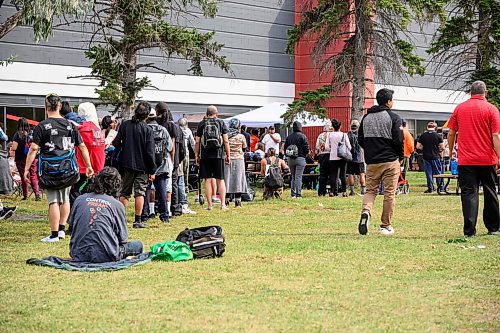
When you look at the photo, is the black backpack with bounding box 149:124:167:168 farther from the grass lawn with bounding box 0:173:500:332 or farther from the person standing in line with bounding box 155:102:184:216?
the grass lawn with bounding box 0:173:500:332

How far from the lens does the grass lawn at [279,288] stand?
6344 mm

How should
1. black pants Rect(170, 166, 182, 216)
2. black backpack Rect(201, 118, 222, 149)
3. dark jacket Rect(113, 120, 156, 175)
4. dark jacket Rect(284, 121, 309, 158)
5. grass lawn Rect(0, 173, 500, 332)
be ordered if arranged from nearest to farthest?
grass lawn Rect(0, 173, 500, 332) → dark jacket Rect(113, 120, 156, 175) → black pants Rect(170, 166, 182, 216) → black backpack Rect(201, 118, 222, 149) → dark jacket Rect(284, 121, 309, 158)

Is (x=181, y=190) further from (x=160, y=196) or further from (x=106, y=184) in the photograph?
(x=106, y=184)

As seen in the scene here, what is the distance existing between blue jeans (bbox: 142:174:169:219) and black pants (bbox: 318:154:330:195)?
8047 millimetres

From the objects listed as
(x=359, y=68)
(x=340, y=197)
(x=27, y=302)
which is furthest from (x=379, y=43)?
(x=27, y=302)

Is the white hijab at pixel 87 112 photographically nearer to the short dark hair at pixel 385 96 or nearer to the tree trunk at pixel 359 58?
the short dark hair at pixel 385 96

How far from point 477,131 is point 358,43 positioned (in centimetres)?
1547

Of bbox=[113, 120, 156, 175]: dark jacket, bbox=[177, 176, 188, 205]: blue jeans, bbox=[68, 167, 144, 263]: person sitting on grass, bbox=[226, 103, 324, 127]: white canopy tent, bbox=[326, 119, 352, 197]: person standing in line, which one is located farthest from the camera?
bbox=[226, 103, 324, 127]: white canopy tent

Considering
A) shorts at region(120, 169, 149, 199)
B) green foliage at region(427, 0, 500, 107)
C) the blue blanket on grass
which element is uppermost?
green foliage at region(427, 0, 500, 107)

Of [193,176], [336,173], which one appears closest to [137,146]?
[336,173]

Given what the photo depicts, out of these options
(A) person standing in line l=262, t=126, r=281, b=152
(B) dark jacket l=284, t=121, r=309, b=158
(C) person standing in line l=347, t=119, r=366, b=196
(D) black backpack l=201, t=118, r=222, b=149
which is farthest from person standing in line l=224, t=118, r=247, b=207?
(A) person standing in line l=262, t=126, r=281, b=152

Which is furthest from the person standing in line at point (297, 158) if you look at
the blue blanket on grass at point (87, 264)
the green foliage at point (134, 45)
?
the blue blanket on grass at point (87, 264)

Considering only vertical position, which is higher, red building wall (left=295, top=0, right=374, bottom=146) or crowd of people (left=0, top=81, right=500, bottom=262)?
red building wall (left=295, top=0, right=374, bottom=146)

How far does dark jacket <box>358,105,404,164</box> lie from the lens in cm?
1182
